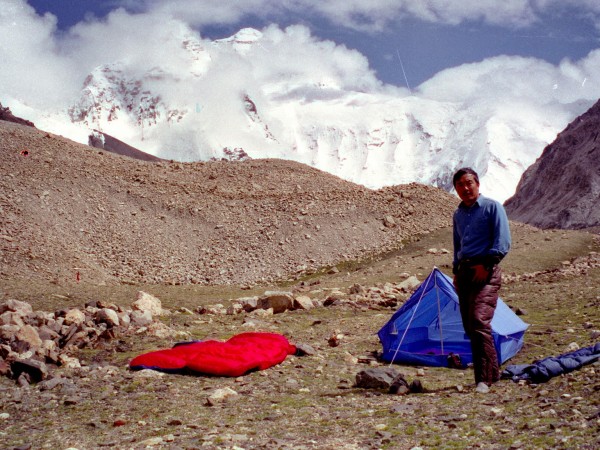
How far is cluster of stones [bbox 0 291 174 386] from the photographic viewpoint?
745 cm

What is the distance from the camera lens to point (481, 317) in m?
6.54

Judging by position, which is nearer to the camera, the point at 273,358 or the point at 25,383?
the point at 25,383

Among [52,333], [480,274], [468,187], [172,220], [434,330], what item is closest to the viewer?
[480,274]

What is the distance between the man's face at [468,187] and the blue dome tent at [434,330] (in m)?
2.21

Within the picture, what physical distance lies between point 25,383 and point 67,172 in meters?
20.3

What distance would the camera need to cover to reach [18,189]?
930 inches

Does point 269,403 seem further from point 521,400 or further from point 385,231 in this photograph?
point 385,231

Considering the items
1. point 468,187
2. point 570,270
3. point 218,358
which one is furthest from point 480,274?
point 570,270

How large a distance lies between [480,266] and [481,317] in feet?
1.76

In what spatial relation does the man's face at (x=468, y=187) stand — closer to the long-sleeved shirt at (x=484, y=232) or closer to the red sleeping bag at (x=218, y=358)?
the long-sleeved shirt at (x=484, y=232)

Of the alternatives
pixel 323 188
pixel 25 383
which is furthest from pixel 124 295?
pixel 323 188

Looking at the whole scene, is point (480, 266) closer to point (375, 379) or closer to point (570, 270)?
point (375, 379)

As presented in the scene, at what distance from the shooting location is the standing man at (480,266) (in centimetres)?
646

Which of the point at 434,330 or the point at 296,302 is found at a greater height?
the point at 296,302
